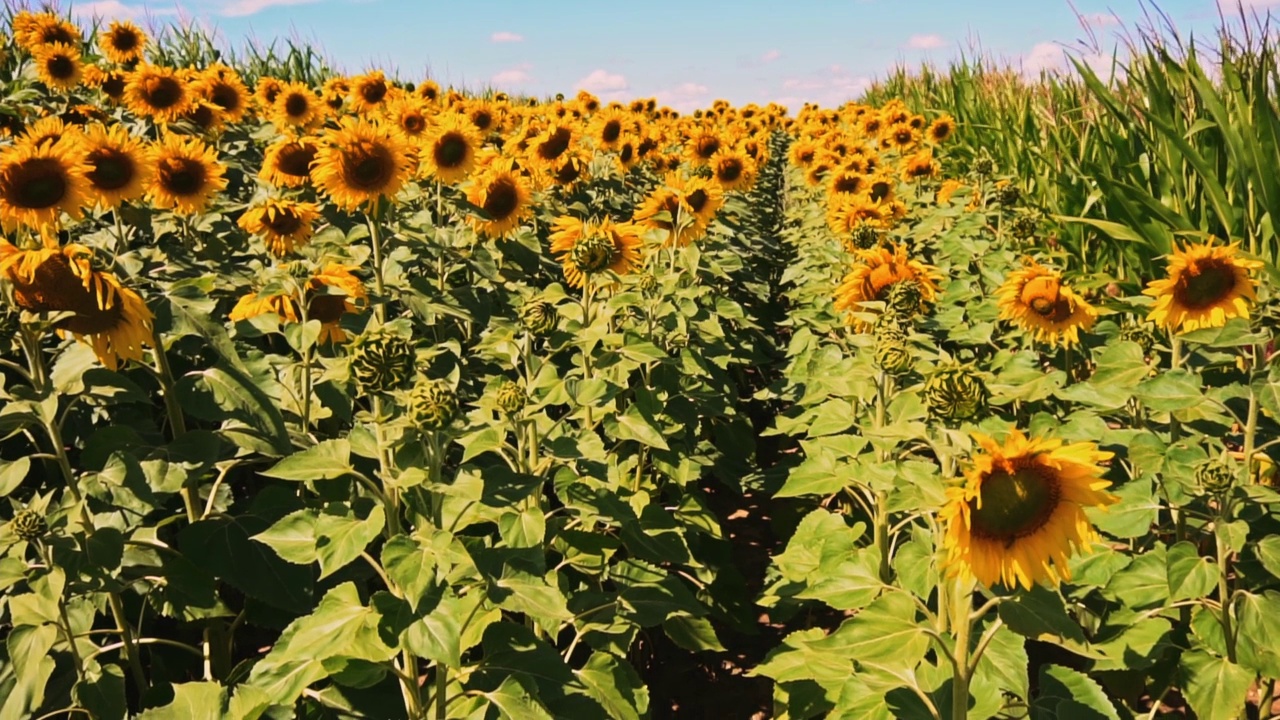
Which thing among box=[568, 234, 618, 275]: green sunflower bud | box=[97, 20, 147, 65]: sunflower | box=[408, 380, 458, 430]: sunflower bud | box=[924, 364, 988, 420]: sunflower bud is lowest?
box=[924, 364, 988, 420]: sunflower bud

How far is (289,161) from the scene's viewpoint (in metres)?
4.38

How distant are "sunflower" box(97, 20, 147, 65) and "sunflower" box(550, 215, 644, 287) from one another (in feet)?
18.9

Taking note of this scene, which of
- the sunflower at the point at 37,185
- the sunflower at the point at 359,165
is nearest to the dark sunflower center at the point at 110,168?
the sunflower at the point at 37,185

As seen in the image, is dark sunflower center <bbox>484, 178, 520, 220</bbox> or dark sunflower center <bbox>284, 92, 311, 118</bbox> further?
dark sunflower center <bbox>284, 92, 311, 118</bbox>

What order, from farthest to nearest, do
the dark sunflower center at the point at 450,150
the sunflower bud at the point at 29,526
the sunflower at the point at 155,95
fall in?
the sunflower at the point at 155,95 < the dark sunflower center at the point at 450,150 < the sunflower bud at the point at 29,526

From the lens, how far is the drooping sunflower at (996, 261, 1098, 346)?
11.3 ft

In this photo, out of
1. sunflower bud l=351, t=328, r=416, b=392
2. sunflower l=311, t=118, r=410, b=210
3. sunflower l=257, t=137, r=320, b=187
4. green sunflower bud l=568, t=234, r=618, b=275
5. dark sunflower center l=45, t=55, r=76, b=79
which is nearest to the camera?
sunflower bud l=351, t=328, r=416, b=392

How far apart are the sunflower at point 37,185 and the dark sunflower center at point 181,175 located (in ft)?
2.91

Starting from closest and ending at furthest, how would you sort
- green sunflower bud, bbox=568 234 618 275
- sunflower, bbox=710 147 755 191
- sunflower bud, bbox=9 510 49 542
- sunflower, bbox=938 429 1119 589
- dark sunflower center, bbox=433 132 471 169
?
sunflower, bbox=938 429 1119 589
sunflower bud, bbox=9 510 49 542
green sunflower bud, bbox=568 234 618 275
dark sunflower center, bbox=433 132 471 169
sunflower, bbox=710 147 755 191

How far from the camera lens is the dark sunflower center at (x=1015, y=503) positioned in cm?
174

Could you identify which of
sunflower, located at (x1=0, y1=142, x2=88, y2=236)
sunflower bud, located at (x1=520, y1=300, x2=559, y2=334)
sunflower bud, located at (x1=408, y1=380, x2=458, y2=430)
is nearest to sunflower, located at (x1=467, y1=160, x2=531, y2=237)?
sunflower bud, located at (x1=520, y1=300, x2=559, y2=334)

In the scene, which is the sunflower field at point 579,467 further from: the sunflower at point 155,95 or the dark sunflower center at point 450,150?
the sunflower at point 155,95

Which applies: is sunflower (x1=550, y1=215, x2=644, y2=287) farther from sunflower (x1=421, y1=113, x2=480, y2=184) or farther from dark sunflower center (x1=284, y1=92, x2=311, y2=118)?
dark sunflower center (x1=284, y1=92, x2=311, y2=118)

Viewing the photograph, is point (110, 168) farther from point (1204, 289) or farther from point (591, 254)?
point (1204, 289)
